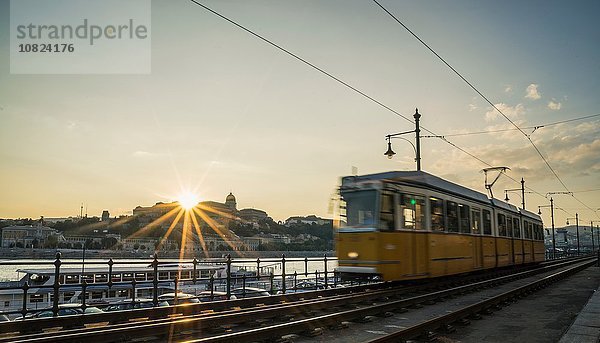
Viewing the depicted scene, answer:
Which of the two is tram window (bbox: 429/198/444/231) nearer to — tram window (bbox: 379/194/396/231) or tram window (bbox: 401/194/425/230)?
tram window (bbox: 401/194/425/230)

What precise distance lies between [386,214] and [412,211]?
3.98 feet

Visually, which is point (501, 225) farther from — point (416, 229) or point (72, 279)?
point (72, 279)

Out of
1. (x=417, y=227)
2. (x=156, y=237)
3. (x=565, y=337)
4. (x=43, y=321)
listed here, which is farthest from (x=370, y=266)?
(x=156, y=237)

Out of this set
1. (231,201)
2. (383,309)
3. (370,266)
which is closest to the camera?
(383,309)

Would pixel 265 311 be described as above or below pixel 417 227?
below

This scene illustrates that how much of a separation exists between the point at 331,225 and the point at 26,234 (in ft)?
342

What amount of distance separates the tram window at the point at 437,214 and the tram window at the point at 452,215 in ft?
1.77

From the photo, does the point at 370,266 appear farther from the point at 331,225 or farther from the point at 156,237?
the point at 156,237

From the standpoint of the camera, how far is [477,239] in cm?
1931

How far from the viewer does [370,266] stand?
560 inches

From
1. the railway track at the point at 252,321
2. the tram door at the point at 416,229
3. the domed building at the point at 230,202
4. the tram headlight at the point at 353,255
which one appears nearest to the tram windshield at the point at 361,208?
the tram headlight at the point at 353,255

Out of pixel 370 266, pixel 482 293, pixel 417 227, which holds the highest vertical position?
pixel 417 227

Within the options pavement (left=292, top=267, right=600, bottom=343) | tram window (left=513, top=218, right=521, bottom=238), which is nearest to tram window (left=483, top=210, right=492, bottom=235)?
tram window (left=513, top=218, right=521, bottom=238)

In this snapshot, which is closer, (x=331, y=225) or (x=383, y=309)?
(x=383, y=309)
